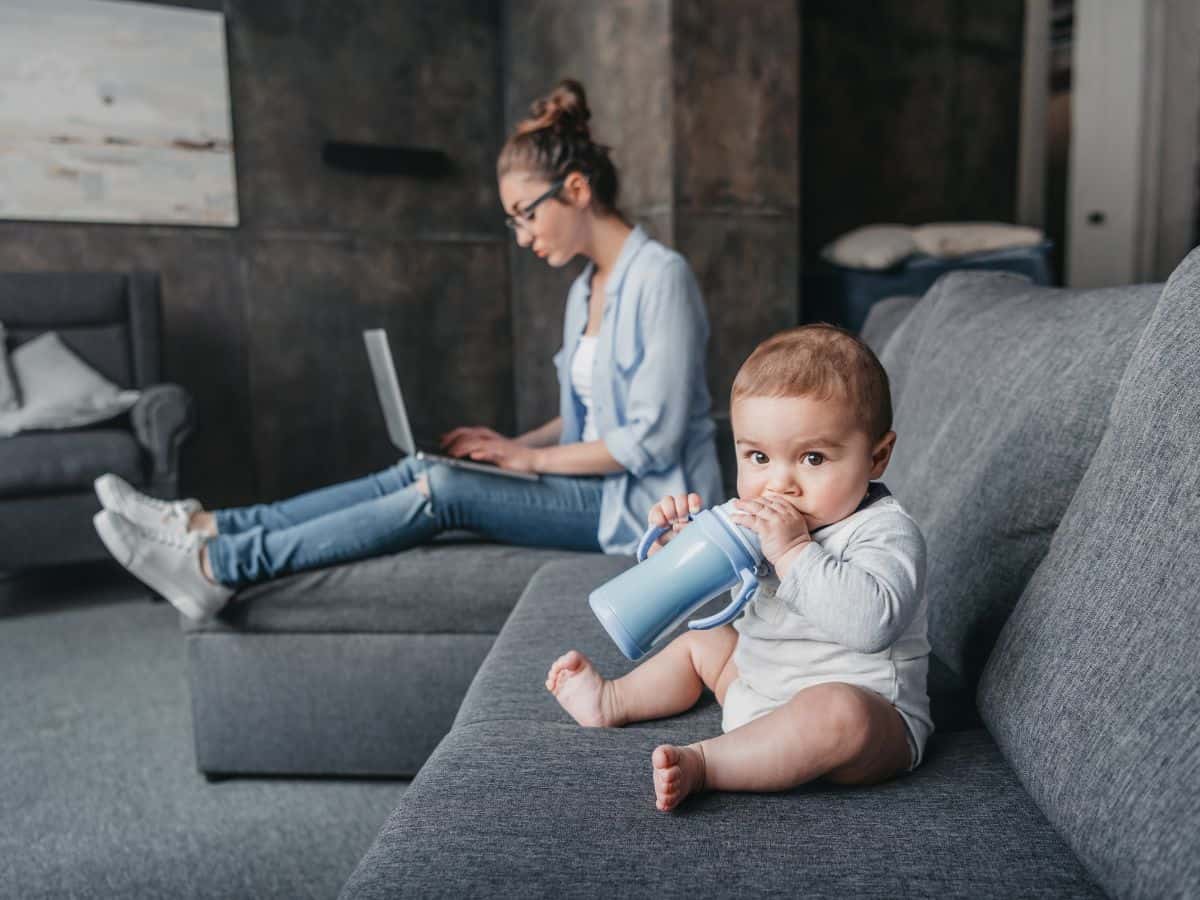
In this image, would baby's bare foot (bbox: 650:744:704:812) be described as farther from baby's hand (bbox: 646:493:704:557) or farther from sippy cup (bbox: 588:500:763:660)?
baby's hand (bbox: 646:493:704:557)

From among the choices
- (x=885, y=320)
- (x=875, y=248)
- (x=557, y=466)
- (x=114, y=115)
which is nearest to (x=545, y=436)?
(x=557, y=466)

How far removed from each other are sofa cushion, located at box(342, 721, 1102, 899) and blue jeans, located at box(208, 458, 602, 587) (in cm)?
88

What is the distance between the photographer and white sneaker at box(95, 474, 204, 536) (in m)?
1.78

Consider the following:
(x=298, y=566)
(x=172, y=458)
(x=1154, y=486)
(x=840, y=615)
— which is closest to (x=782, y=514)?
(x=840, y=615)

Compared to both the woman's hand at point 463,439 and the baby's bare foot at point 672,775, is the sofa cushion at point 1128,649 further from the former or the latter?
the woman's hand at point 463,439

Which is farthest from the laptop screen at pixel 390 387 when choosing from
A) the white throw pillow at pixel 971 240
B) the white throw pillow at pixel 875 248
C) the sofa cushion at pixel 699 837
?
the white throw pillow at pixel 971 240

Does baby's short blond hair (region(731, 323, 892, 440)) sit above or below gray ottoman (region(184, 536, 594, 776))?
above

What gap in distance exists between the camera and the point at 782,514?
0.94 meters

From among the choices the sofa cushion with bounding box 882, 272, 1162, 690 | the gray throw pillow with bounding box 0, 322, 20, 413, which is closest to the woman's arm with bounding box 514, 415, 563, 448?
the sofa cushion with bounding box 882, 272, 1162, 690

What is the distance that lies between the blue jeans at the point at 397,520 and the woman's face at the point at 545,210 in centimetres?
46

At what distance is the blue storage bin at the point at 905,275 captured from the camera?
12.2 ft

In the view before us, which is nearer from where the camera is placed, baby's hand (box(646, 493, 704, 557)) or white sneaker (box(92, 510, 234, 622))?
baby's hand (box(646, 493, 704, 557))

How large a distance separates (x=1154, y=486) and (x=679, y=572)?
16.6 inches

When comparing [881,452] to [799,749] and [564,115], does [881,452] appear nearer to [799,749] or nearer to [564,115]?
[799,749]
